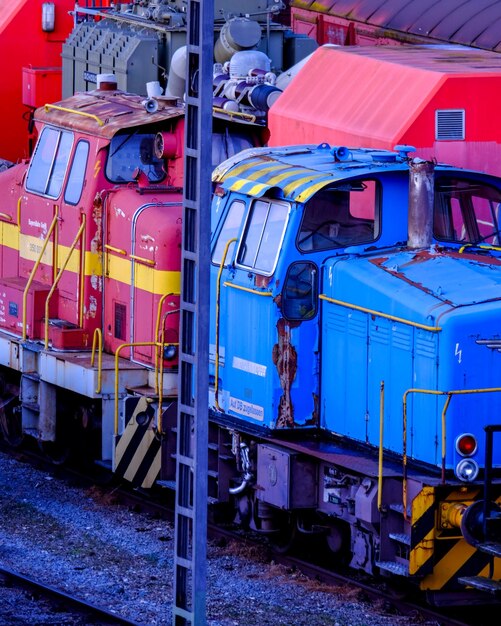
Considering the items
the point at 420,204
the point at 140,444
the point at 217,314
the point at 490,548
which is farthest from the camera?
the point at 140,444

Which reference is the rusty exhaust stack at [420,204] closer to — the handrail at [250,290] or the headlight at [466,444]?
the handrail at [250,290]

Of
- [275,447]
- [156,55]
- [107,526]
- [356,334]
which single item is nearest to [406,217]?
[356,334]

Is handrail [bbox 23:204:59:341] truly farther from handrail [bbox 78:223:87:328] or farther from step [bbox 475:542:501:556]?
→ step [bbox 475:542:501:556]

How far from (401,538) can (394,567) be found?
185 millimetres

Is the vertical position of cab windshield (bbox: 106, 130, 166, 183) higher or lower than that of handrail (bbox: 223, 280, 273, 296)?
higher

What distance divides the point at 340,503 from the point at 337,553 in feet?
2.49

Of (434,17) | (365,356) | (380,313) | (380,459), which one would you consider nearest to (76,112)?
(365,356)

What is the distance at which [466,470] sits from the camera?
9648 millimetres

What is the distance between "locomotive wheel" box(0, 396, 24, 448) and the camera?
1487cm

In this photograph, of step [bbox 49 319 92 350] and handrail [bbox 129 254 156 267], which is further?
step [bbox 49 319 92 350]

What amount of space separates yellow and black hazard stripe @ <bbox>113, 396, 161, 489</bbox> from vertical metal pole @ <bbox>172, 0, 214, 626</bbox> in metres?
3.92

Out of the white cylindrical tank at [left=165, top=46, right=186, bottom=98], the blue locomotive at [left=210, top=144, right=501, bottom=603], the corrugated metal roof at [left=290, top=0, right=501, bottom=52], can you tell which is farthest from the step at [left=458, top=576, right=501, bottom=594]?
the corrugated metal roof at [left=290, top=0, right=501, bottom=52]

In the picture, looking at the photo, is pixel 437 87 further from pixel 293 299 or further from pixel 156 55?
pixel 156 55

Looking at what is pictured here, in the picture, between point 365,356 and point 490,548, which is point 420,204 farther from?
point 490,548
